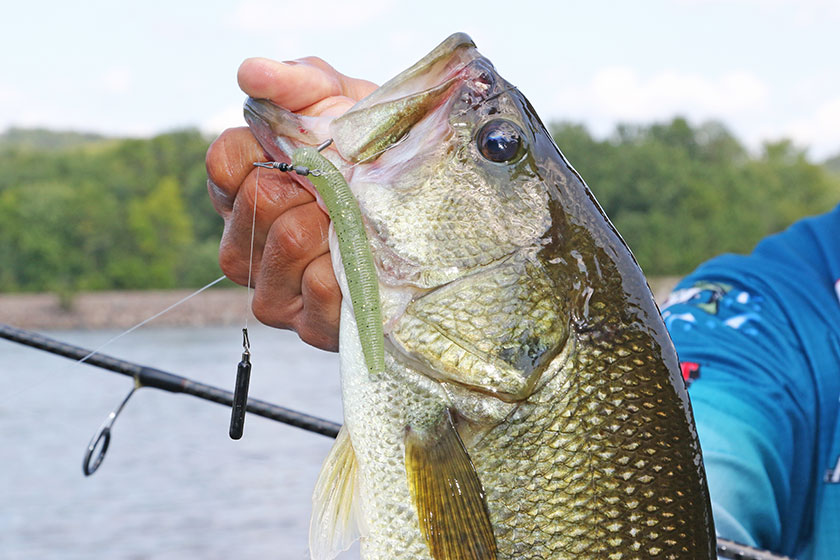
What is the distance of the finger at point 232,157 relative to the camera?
206 cm

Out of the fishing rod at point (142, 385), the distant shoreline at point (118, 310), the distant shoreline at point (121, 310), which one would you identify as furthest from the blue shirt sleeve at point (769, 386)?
the distant shoreline at point (118, 310)

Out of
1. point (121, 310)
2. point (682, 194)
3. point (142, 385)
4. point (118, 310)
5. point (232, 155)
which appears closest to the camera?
point (232, 155)

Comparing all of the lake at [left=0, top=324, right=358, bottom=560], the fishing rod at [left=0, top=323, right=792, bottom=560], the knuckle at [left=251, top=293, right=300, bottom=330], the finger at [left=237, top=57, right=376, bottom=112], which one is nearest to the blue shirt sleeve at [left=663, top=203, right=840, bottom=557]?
the fishing rod at [left=0, top=323, right=792, bottom=560]

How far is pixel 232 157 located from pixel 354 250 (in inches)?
19.5

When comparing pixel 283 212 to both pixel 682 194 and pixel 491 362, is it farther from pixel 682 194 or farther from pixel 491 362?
pixel 682 194

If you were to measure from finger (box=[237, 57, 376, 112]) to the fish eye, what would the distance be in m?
0.42

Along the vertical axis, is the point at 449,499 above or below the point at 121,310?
below

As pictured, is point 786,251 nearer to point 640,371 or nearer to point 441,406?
point 640,371

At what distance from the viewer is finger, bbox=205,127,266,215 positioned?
6.77 feet

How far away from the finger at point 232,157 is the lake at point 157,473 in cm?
715

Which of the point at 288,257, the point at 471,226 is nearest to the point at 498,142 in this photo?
the point at 471,226

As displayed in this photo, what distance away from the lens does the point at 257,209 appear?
214cm

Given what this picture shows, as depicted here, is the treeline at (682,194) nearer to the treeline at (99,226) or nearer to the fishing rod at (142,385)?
the treeline at (99,226)

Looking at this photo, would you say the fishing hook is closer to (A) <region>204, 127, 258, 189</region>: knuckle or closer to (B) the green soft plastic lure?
(B) the green soft plastic lure
